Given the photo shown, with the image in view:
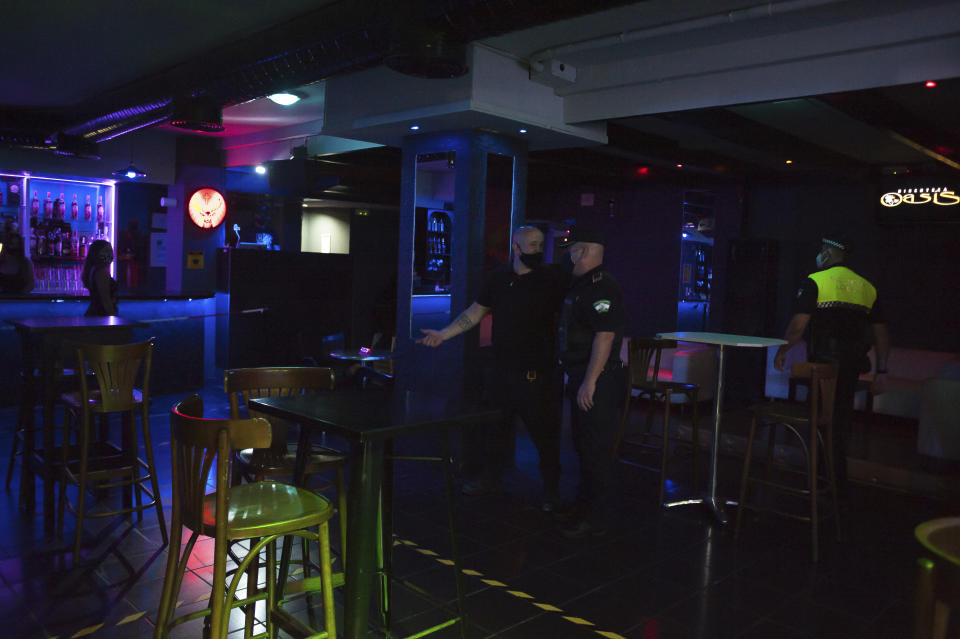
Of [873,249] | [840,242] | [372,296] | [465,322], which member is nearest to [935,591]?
[465,322]

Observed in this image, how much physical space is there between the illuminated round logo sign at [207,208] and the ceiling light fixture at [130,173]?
2.17ft

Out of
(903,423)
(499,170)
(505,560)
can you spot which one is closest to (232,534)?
(505,560)

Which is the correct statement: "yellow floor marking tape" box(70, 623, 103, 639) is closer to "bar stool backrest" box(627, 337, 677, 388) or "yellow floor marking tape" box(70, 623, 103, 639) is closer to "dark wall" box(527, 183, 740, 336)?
"bar stool backrest" box(627, 337, 677, 388)

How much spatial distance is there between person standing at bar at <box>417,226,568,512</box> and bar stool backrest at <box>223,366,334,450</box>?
1139 mm

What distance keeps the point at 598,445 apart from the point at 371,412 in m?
1.78

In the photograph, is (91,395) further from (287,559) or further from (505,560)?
(505,560)

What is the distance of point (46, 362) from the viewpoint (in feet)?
12.4

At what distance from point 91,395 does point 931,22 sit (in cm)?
482

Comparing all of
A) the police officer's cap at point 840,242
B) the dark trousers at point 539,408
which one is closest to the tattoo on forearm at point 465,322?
the dark trousers at point 539,408

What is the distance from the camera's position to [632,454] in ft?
19.6

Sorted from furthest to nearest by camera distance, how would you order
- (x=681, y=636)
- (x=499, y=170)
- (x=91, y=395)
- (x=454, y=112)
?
(x=499, y=170) < (x=454, y=112) < (x=91, y=395) < (x=681, y=636)

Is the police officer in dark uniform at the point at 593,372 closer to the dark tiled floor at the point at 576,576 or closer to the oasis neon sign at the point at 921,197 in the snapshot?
the dark tiled floor at the point at 576,576

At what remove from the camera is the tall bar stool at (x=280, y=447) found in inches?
111

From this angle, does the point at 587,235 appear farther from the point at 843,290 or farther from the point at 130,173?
the point at 130,173
